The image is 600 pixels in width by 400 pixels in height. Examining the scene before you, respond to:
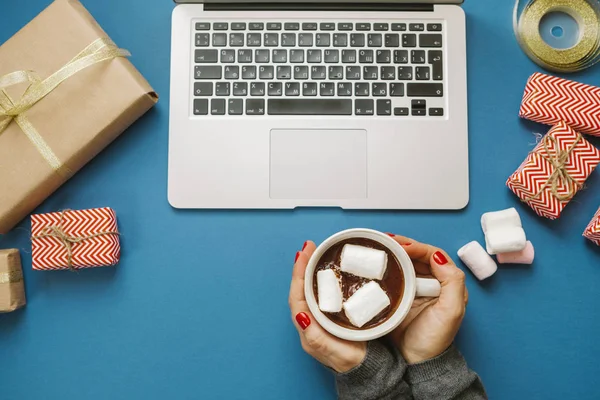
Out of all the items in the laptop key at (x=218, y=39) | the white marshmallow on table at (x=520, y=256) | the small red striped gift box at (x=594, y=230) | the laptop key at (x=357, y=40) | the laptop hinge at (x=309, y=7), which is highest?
the laptop hinge at (x=309, y=7)

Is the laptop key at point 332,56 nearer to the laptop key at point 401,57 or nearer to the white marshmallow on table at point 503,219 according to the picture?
the laptop key at point 401,57

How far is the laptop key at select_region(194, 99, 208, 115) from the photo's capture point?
87 centimetres

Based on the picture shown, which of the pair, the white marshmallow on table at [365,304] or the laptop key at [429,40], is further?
the laptop key at [429,40]

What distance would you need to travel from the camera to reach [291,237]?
884mm

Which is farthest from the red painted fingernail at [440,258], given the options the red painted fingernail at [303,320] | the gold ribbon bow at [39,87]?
the gold ribbon bow at [39,87]

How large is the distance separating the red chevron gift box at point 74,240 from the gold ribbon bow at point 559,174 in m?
0.68

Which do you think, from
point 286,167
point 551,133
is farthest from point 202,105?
point 551,133

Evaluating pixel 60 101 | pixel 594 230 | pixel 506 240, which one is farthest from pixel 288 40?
pixel 594 230

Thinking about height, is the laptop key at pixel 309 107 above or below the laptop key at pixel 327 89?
below

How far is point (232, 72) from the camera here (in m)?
0.87

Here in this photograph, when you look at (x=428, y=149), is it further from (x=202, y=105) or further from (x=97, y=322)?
(x=97, y=322)

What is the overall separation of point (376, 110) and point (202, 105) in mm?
284

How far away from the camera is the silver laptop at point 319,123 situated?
86 cm

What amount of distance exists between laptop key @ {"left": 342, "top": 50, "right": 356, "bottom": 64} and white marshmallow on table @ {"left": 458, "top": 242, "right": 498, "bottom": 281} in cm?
36
